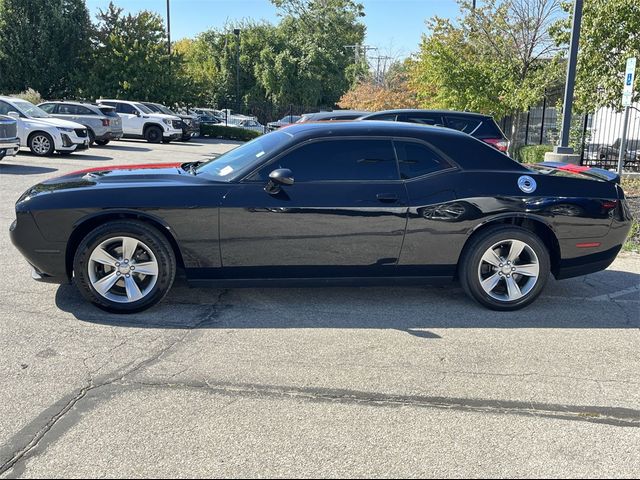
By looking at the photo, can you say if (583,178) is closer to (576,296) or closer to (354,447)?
(576,296)

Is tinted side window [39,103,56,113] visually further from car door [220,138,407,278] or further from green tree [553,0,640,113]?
car door [220,138,407,278]

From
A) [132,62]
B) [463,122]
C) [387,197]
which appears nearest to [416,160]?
[387,197]

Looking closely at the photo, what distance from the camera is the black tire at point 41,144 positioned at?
16.2m

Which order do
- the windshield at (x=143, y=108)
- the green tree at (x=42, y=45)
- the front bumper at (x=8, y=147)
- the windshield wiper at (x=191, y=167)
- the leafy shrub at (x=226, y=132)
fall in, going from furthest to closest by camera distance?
the green tree at (x=42, y=45) → the leafy shrub at (x=226, y=132) → the windshield at (x=143, y=108) → the front bumper at (x=8, y=147) → the windshield wiper at (x=191, y=167)

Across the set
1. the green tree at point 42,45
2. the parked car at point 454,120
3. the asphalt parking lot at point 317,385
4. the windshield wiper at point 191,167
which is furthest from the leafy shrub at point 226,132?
the asphalt parking lot at point 317,385

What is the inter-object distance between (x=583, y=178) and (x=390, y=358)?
2.66 m

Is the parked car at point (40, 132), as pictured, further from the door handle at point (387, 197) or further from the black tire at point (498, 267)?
the black tire at point (498, 267)

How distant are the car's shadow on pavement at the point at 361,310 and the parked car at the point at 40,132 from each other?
40.4 feet

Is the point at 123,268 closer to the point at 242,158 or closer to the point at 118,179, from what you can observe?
the point at 118,179

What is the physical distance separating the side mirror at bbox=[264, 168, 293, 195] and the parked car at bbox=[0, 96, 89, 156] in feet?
44.3

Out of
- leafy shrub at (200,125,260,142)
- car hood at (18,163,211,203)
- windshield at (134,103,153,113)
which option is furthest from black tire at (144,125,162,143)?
car hood at (18,163,211,203)

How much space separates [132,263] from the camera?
187 inches

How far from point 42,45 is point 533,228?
32917 mm

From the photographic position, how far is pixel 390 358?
4.12m
